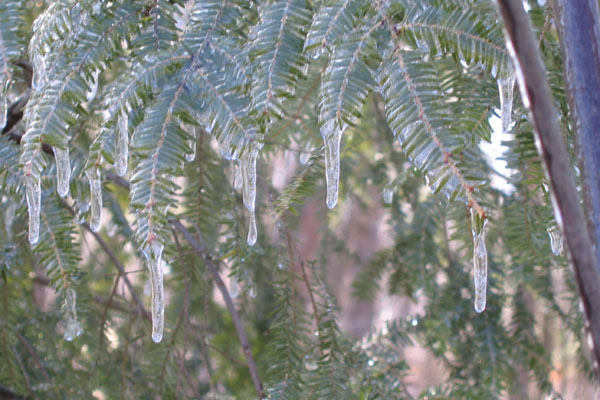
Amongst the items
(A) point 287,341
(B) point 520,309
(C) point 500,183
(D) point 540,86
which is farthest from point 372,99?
(D) point 540,86

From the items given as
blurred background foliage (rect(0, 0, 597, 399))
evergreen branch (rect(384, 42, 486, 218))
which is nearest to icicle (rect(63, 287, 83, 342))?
blurred background foliage (rect(0, 0, 597, 399))

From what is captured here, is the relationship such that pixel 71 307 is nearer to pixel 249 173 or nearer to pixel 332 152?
pixel 249 173

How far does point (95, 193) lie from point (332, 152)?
37 cm

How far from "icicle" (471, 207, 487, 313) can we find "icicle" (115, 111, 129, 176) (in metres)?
0.48

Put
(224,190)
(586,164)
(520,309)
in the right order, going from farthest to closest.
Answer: (520,309) < (224,190) < (586,164)

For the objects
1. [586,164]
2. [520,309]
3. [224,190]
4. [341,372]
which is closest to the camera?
[586,164]

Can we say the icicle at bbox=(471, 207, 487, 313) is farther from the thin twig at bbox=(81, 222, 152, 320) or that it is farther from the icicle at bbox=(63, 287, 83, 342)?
the thin twig at bbox=(81, 222, 152, 320)

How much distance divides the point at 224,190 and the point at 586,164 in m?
1.06

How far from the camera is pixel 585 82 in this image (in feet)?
2.30

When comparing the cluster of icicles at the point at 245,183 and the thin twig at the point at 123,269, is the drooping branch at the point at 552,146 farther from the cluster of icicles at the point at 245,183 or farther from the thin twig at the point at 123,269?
the thin twig at the point at 123,269

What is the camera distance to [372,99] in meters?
1.76

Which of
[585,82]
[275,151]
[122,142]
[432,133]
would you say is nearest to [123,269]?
[275,151]

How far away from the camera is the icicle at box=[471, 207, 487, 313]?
0.67 m

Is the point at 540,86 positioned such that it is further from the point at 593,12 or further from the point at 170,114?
the point at 170,114
